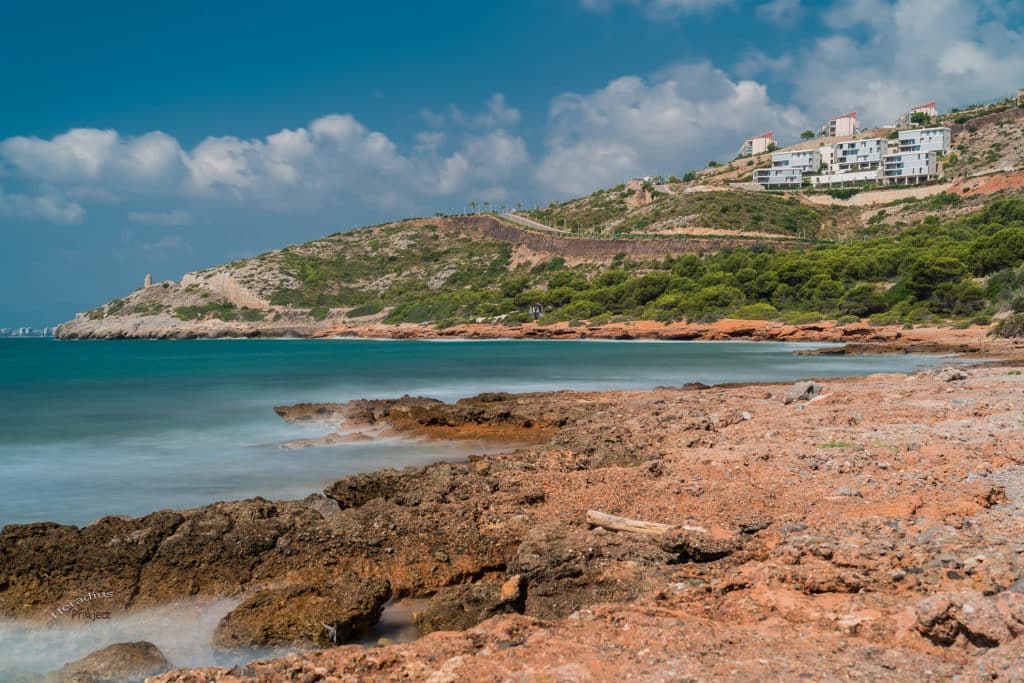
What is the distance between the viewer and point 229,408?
2252 centimetres

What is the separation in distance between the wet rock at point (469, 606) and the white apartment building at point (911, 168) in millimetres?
111990

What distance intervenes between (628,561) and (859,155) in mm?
121249

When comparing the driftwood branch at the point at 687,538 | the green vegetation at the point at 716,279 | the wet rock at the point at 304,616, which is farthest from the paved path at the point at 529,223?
the wet rock at the point at 304,616

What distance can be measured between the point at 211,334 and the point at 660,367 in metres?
80.3

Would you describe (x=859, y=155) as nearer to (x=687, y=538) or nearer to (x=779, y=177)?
(x=779, y=177)

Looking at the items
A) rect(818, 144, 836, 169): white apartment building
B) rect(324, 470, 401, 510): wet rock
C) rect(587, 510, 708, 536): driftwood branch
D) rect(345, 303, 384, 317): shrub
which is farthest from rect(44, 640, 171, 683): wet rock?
rect(818, 144, 836, 169): white apartment building

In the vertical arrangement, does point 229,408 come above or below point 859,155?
below

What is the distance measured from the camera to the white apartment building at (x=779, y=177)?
112m

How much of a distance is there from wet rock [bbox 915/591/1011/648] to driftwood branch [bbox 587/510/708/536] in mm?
2132

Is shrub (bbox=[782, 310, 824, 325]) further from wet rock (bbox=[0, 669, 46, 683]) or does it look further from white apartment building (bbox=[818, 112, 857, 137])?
white apartment building (bbox=[818, 112, 857, 137])

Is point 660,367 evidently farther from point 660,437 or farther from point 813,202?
point 813,202

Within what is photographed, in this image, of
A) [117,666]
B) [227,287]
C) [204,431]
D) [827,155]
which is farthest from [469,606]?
[827,155]

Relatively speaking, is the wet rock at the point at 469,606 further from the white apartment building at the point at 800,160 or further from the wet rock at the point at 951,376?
the white apartment building at the point at 800,160

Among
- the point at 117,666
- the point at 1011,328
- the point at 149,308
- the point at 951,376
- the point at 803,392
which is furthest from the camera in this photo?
the point at 149,308
